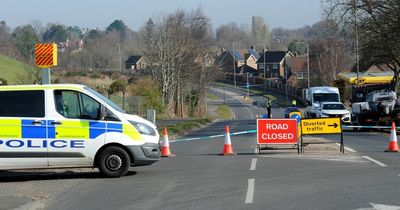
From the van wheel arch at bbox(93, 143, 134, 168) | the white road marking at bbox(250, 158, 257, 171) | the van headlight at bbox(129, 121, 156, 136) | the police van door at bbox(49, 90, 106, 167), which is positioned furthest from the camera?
the white road marking at bbox(250, 158, 257, 171)

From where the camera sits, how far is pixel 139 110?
161ft

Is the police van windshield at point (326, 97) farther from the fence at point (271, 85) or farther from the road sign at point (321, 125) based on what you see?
the fence at point (271, 85)

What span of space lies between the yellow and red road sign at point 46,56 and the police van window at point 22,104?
3.69 meters

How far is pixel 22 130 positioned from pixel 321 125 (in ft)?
31.4

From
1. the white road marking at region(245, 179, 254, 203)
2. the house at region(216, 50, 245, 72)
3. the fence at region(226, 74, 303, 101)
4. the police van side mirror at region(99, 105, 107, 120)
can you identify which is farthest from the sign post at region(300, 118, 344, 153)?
the house at region(216, 50, 245, 72)

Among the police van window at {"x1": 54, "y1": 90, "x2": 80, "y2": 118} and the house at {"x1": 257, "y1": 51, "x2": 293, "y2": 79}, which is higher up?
the house at {"x1": 257, "y1": 51, "x2": 293, "y2": 79}

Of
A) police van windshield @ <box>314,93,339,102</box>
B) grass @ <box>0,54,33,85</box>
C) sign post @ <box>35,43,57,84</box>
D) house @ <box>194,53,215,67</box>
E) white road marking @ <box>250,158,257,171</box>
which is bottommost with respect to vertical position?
white road marking @ <box>250,158,257,171</box>

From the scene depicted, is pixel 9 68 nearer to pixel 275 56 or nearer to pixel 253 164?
pixel 253 164

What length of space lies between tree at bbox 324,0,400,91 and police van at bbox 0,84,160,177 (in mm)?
23439

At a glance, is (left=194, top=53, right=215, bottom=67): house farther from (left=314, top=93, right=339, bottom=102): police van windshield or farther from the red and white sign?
the red and white sign

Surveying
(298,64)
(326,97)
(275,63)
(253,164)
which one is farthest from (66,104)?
(275,63)

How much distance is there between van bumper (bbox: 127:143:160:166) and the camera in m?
13.3

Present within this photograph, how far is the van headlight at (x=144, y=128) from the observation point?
1340 cm

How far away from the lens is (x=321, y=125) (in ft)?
62.6
